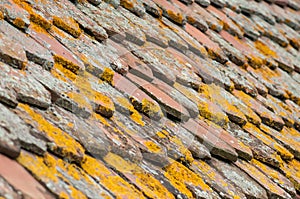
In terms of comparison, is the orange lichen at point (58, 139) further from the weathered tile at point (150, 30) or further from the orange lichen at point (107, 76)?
the weathered tile at point (150, 30)

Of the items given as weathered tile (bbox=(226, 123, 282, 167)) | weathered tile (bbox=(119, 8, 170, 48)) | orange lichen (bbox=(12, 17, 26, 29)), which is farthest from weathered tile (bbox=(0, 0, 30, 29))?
weathered tile (bbox=(226, 123, 282, 167))

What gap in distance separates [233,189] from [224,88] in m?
A: 1.00

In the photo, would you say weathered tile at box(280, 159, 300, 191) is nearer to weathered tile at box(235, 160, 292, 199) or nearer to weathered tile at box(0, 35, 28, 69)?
weathered tile at box(235, 160, 292, 199)

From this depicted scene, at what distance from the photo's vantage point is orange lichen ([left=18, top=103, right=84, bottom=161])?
205 cm

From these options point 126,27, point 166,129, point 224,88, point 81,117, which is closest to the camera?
point 81,117

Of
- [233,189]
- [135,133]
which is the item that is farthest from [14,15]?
[233,189]

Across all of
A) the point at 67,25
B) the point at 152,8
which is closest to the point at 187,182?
the point at 67,25

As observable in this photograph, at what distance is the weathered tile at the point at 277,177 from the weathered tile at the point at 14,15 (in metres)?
1.61

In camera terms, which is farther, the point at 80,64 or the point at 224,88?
the point at 224,88

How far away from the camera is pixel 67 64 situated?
102 inches

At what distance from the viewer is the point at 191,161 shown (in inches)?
110

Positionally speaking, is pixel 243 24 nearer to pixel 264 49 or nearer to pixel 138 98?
pixel 264 49

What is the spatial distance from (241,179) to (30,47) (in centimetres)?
137

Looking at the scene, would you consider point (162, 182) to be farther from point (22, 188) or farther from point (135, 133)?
point (22, 188)
